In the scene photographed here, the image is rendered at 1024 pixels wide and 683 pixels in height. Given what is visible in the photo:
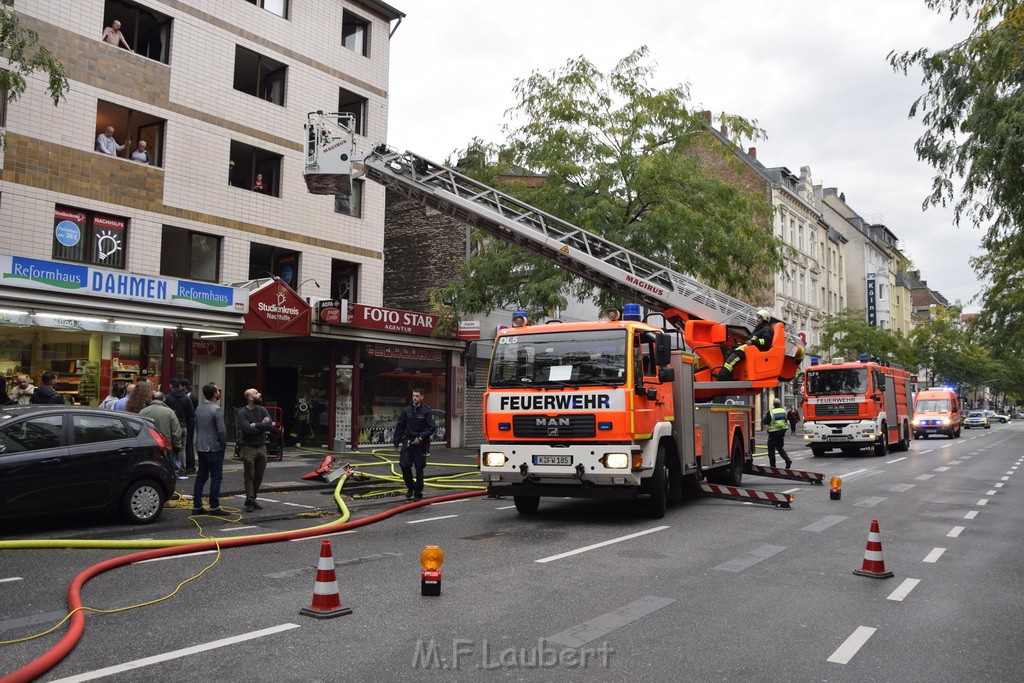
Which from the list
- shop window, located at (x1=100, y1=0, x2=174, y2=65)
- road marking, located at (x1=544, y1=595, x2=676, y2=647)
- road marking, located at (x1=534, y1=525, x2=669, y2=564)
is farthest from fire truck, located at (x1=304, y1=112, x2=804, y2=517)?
shop window, located at (x1=100, y1=0, x2=174, y2=65)

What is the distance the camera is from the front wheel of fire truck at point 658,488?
1106 centimetres

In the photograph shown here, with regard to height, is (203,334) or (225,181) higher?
(225,181)

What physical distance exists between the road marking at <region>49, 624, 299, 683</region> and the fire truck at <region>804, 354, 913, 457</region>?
76.6ft

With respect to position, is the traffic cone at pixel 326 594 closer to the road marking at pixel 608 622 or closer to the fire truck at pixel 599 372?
the road marking at pixel 608 622

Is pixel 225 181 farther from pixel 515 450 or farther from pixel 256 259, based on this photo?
pixel 515 450

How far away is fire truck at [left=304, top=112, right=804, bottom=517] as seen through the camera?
1058 centimetres

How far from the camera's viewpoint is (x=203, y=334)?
19.2 meters

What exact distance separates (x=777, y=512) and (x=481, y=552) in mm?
5444

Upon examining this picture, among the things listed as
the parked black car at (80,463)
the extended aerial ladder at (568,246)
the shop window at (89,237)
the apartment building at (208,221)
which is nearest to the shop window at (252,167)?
the apartment building at (208,221)

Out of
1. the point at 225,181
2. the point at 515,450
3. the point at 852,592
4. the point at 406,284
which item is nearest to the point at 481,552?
the point at 515,450

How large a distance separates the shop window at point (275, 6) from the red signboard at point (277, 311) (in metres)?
8.50

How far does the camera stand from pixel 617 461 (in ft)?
33.9

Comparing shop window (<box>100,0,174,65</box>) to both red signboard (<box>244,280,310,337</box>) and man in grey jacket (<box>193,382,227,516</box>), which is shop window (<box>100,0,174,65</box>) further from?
man in grey jacket (<box>193,382,227,516</box>)

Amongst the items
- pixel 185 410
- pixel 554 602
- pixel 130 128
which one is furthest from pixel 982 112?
pixel 130 128
